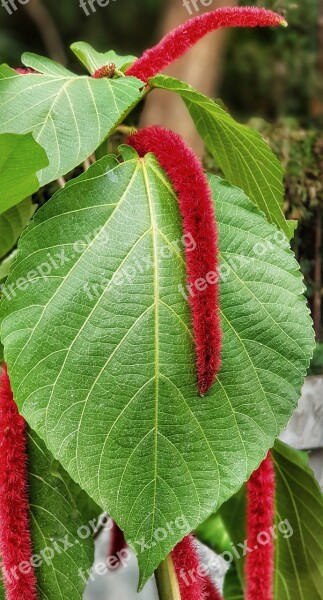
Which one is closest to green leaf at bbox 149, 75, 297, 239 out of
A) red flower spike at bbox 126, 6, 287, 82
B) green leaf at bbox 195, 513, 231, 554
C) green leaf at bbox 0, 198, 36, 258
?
red flower spike at bbox 126, 6, 287, 82

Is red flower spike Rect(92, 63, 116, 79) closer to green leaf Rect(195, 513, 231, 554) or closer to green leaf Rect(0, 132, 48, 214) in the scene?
green leaf Rect(0, 132, 48, 214)

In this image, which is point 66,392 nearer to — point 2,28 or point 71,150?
point 71,150

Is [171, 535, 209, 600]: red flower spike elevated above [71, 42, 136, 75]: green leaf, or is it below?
below

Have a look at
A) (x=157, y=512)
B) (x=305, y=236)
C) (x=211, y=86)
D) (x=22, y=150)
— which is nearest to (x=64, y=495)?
(x=157, y=512)

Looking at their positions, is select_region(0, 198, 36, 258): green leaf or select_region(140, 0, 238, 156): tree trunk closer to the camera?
select_region(0, 198, 36, 258): green leaf

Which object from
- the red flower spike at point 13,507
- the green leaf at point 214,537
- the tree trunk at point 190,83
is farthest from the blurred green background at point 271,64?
the red flower spike at point 13,507

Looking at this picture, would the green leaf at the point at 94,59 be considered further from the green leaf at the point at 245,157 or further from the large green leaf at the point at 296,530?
the large green leaf at the point at 296,530
